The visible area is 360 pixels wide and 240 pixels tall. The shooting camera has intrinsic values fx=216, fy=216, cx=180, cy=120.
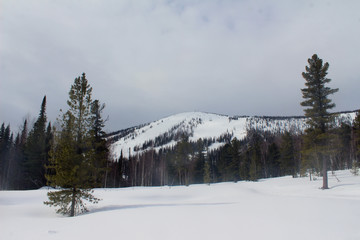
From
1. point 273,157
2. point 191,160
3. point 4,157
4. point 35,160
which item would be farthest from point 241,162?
point 4,157

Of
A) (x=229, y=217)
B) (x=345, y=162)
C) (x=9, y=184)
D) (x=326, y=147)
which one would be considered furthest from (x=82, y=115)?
(x=345, y=162)

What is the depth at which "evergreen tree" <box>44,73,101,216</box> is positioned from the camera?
13875 mm

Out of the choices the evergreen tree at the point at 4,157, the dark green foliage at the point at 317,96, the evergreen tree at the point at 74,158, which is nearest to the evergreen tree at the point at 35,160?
the evergreen tree at the point at 4,157

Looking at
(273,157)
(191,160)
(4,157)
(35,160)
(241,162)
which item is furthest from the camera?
(273,157)

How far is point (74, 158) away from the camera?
14.5 meters

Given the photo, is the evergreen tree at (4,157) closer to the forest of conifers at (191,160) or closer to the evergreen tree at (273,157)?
the forest of conifers at (191,160)

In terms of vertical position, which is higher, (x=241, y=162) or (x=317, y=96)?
(x=317, y=96)

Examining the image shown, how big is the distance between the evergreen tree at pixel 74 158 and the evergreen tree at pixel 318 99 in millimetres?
22545

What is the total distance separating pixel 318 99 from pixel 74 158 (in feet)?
81.3

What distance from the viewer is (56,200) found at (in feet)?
45.1

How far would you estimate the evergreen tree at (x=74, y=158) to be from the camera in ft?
45.5

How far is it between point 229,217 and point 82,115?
12588 millimetres

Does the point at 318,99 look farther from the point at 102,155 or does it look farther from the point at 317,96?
the point at 102,155

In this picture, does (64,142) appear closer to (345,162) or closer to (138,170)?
(138,170)
